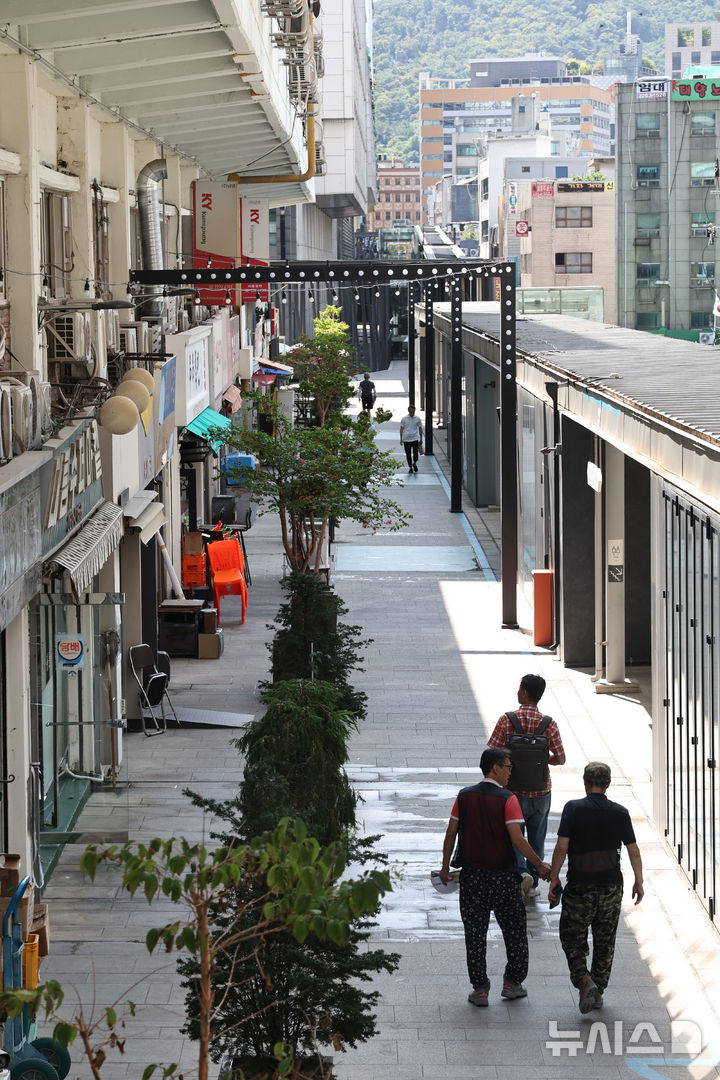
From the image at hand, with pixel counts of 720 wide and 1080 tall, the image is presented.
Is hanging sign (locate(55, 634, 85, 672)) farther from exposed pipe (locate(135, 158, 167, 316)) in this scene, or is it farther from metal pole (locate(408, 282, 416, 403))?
metal pole (locate(408, 282, 416, 403))

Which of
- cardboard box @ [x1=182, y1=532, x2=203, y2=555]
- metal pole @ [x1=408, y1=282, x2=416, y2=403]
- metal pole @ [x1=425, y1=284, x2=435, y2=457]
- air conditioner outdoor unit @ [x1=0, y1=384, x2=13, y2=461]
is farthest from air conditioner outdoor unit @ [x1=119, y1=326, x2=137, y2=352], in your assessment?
metal pole @ [x1=408, y1=282, x2=416, y2=403]

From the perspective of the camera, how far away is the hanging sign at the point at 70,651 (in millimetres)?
11180

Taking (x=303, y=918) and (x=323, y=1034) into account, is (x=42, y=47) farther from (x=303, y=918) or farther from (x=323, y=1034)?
(x=303, y=918)

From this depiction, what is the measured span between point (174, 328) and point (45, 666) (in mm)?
8429

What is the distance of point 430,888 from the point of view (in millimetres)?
10555

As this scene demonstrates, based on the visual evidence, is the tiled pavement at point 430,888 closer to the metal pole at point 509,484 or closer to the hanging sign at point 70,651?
the metal pole at point 509,484

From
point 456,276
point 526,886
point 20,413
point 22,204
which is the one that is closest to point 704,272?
point 456,276

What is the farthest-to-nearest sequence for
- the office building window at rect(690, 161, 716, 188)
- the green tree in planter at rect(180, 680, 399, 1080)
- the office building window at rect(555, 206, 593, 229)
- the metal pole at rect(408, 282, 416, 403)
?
the office building window at rect(555, 206, 593, 229) → the office building window at rect(690, 161, 716, 188) → the metal pole at rect(408, 282, 416, 403) → the green tree in planter at rect(180, 680, 399, 1080)

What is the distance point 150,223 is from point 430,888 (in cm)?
903

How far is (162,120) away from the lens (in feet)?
56.0

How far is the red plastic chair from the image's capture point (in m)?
20.7

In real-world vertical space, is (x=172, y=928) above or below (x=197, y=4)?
below

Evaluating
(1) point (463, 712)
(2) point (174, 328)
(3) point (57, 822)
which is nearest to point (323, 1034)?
(3) point (57, 822)

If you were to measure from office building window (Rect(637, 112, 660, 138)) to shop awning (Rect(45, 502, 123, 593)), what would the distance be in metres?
77.1
